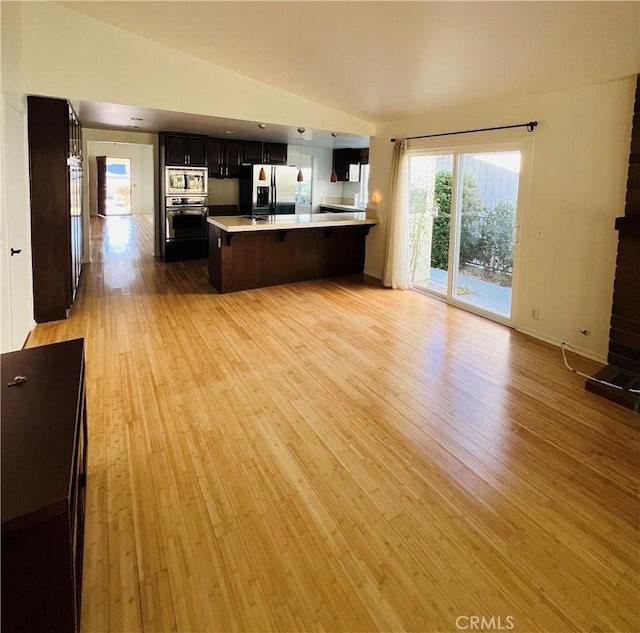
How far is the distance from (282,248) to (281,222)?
1.49 feet

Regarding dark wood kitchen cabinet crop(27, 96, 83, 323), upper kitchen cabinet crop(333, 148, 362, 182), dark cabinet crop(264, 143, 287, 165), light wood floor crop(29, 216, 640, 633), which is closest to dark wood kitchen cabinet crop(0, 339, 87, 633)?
light wood floor crop(29, 216, 640, 633)

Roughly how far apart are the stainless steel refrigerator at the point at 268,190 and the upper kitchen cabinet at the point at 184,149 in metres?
0.95

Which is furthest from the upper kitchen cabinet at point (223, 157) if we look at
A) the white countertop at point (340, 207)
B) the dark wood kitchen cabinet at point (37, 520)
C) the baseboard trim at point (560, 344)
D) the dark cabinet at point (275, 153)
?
the dark wood kitchen cabinet at point (37, 520)

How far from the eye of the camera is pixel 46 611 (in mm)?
1200

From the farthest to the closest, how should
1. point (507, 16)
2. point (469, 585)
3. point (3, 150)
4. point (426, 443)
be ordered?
point (3, 150)
point (507, 16)
point (426, 443)
point (469, 585)

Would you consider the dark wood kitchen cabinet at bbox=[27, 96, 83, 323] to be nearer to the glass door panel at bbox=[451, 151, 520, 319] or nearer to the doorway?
the glass door panel at bbox=[451, 151, 520, 319]

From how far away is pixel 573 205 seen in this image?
Result: 4.20m

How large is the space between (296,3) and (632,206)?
3.07 m

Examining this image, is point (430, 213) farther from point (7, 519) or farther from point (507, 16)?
point (7, 519)

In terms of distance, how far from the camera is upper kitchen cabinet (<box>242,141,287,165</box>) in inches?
339

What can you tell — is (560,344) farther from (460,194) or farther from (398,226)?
(398,226)

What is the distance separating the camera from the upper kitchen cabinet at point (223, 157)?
823 cm

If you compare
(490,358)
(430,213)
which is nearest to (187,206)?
(430,213)

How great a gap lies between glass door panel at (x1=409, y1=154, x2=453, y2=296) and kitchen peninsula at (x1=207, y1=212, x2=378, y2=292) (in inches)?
34.5
